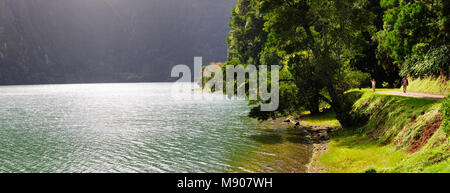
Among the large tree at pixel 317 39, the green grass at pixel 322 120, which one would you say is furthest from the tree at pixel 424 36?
the green grass at pixel 322 120

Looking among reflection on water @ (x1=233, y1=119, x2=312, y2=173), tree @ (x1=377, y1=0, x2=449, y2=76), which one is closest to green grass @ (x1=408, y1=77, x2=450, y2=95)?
tree @ (x1=377, y1=0, x2=449, y2=76)

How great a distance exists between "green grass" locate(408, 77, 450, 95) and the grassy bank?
6601 millimetres

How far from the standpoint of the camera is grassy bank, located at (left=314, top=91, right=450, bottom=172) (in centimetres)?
1495

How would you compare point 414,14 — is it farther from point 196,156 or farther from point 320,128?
point 196,156

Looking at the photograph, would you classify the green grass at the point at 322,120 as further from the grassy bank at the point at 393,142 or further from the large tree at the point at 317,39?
the grassy bank at the point at 393,142

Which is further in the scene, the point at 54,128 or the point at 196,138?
the point at 54,128

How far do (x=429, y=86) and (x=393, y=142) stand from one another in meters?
16.5

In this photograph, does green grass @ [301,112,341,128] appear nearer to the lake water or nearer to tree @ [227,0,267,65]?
the lake water

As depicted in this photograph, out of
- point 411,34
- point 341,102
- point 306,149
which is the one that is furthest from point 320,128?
point 411,34

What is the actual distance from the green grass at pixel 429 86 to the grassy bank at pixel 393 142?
260 inches

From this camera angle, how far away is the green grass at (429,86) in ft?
95.8

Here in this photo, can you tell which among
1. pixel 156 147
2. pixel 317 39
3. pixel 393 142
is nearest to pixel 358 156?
pixel 393 142

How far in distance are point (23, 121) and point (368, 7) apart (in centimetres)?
5264
